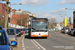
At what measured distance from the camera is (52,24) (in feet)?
536

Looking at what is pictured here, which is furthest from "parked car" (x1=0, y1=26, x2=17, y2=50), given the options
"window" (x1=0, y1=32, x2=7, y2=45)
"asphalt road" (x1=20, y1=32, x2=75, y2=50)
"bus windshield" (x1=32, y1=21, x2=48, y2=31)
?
"bus windshield" (x1=32, y1=21, x2=48, y2=31)

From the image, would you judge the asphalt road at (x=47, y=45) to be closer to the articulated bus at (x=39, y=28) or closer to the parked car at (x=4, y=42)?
the articulated bus at (x=39, y=28)

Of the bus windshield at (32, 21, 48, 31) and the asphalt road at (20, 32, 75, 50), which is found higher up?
the bus windshield at (32, 21, 48, 31)

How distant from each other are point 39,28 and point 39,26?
0.33 meters

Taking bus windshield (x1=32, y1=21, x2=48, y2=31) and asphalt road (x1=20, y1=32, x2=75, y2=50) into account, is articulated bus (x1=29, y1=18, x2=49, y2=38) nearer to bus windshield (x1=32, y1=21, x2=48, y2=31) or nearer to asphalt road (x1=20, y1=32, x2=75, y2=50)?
bus windshield (x1=32, y1=21, x2=48, y2=31)

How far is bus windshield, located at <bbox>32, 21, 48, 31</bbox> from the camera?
27391 mm

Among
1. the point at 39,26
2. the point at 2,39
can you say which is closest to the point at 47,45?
the point at 39,26

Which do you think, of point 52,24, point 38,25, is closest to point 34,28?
point 38,25

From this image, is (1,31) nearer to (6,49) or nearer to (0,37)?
(0,37)

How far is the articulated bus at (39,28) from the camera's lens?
1072 inches

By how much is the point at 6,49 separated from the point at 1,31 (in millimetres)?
1190

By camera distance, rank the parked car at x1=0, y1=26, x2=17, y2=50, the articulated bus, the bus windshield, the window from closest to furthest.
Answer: the parked car at x1=0, y1=26, x2=17, y2=50, the window, the articulated bus, the bus windshield

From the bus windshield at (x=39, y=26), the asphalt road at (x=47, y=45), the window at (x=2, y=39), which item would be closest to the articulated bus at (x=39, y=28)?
the bus windshield at (x=39, y=26)

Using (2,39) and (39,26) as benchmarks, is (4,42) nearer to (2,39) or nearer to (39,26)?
(2,39)
